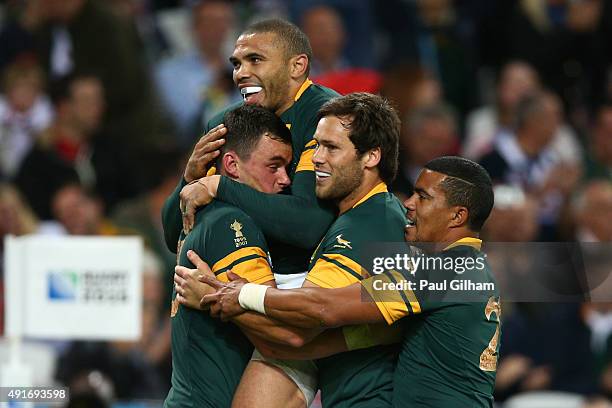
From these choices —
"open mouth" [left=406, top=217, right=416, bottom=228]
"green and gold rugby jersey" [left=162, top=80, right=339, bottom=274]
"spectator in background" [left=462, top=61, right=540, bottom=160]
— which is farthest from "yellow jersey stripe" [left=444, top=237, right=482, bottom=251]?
"spectator in background" [left=462, top=61, right=540, bottom=160]

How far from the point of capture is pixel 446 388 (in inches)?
197

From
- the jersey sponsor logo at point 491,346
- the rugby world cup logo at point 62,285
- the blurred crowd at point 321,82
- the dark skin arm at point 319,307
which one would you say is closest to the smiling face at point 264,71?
the dark skin arm at point 319,307

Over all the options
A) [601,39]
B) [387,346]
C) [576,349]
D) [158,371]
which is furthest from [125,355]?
Result: [601,39]

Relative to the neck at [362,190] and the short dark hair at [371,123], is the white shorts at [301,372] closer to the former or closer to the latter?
the neck at [362,190]

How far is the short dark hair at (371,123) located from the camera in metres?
5.05

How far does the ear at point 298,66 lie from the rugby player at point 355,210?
345 mm

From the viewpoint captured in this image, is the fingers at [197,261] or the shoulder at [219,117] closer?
the fingers at [197,261]

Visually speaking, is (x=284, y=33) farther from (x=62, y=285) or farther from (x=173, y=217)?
(x=62, y=285)

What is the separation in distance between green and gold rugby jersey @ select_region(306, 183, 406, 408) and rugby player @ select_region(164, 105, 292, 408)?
0.91 feet

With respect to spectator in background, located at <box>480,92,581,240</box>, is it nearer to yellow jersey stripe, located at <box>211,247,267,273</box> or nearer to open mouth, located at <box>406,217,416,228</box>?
open mouth, located at <box>406,217,416,228</box>

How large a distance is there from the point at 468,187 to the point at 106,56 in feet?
20.2

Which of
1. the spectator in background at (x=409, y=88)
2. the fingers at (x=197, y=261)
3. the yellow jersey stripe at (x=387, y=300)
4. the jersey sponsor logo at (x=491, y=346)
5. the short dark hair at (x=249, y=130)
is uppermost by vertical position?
the spectator in background at (x=409, y=88)

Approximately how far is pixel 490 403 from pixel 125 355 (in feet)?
12.5

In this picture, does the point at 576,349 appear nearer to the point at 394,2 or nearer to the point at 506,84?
the point at 506,84
